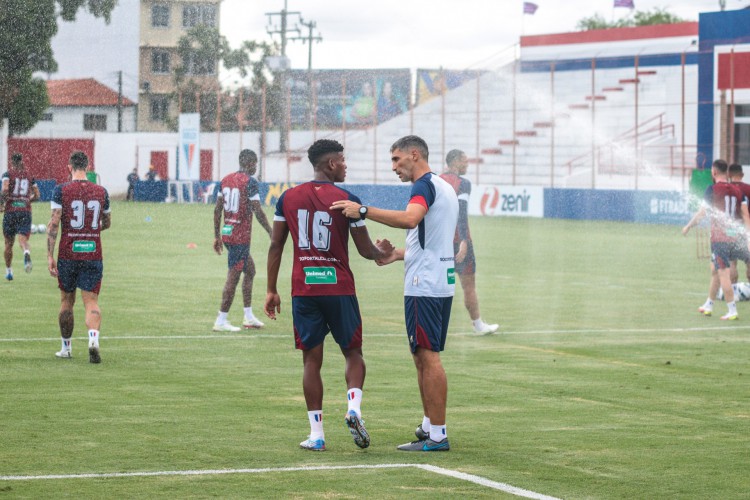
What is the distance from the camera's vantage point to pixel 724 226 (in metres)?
17.9

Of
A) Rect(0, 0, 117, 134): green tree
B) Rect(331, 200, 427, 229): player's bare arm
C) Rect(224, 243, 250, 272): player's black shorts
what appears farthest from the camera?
Rect(0, 0, 117, 134): green tree

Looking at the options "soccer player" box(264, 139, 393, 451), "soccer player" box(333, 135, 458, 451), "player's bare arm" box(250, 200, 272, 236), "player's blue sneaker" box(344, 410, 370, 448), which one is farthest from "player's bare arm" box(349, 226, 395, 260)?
"player's bare arm" box(250, 200, 272, 236)

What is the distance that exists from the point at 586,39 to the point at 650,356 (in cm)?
5282

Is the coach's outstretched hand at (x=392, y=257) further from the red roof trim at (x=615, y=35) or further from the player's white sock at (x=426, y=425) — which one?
the red roof trim at (x=615, y=35)

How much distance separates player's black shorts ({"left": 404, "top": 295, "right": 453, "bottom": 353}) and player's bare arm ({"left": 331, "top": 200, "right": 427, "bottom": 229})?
22.0 inches

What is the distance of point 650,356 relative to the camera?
44.5ft

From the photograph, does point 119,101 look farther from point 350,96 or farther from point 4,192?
point 4,192

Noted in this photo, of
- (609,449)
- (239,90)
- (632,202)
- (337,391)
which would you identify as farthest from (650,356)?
(239,90)

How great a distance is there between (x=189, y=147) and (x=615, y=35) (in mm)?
20609

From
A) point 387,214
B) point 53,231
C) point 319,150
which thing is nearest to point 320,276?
point 387,214

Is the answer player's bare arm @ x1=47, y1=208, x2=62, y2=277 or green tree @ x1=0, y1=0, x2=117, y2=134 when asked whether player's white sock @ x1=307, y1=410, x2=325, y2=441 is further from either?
green tree @ x1=0, y1=0, x2=117, y2=134

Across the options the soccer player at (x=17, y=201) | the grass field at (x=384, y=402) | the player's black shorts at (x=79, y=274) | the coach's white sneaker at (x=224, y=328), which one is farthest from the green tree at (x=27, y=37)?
the player's black shorts at (x=79, y=274)

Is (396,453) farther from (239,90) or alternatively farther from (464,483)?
(239,90)

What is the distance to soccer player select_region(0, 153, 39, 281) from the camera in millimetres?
22672
